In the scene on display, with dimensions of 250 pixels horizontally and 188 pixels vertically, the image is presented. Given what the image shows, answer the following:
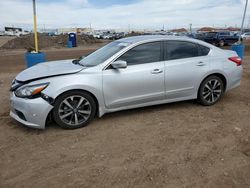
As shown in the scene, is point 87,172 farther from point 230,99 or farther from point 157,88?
point 230,99

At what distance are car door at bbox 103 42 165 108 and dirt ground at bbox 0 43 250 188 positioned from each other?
1.30 ft

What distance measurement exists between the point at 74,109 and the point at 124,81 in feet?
3.22

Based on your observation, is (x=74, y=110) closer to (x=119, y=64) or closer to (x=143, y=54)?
(x=119, y=64)

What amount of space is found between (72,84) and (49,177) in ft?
5.28

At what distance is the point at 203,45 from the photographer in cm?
532

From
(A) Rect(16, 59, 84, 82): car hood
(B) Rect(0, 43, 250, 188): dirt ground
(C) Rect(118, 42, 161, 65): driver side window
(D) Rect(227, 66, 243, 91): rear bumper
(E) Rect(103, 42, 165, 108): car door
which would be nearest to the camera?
(B) Rect(0, 43, 250, 188): dirt ground

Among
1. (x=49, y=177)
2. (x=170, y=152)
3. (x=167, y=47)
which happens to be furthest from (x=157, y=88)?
(x=49, y=177)

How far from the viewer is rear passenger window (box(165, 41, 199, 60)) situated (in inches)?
197

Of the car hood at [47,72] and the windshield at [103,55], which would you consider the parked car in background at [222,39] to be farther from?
the car hood at [47,72]

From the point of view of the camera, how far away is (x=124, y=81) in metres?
4.52

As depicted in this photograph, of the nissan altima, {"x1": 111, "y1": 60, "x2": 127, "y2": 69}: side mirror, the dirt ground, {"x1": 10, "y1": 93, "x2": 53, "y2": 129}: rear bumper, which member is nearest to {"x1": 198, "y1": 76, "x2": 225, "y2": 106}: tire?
the nissan altima

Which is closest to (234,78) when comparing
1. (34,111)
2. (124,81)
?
(124,81)

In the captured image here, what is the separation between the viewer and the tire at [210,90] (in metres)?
5.29

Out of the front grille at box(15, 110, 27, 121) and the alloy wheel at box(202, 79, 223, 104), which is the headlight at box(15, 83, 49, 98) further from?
the alloy wheel at box(202, 79, 223, 104)
